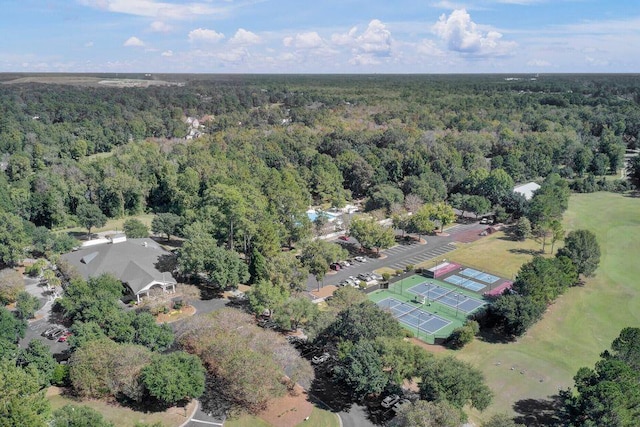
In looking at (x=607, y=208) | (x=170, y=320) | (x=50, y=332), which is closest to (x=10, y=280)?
(x=50, y=332)

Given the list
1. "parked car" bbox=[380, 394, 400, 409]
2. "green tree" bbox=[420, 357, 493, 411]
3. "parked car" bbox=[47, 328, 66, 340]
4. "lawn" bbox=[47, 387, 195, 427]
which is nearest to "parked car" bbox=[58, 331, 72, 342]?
"parked car" bbox=[47, 328, 66, 340]

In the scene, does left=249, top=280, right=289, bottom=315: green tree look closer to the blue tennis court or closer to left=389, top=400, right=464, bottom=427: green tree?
left=389, top=400, right=464, bottom=427: green tree

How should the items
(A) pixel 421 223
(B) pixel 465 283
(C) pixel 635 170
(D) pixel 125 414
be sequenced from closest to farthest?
(D) pixel 125 414 < (B) pixel 465 283 < (A) pixel 421 223 < (C) pixel 635 170

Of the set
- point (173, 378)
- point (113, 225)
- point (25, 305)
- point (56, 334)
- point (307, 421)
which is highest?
point (173, 378)

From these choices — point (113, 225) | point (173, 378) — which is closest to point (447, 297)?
point (173, 378)

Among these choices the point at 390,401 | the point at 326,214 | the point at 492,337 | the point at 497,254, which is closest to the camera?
the point at 390,401

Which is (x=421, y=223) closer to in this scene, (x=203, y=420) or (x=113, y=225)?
(x=203, y=420)
